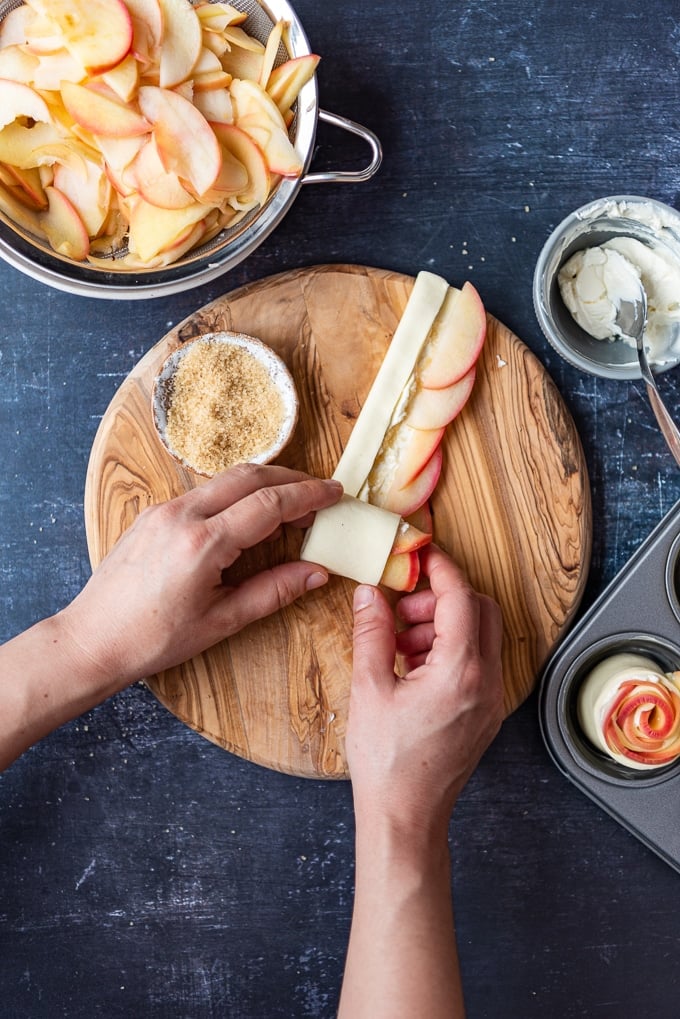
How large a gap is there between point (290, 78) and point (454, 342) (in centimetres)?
45

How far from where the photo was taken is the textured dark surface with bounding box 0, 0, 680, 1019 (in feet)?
4.56

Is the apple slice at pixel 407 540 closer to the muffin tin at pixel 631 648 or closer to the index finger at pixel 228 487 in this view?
the index finger at pixel 228 487

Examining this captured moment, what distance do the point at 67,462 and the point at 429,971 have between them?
37.5 inches

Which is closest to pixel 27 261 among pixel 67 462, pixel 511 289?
pixel 67 462

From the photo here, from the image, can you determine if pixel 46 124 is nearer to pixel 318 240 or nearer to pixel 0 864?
pixel 318 240

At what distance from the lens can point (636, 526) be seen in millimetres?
1407

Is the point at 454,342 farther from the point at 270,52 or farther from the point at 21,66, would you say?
the point at 21,66

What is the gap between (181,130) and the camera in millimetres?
1137

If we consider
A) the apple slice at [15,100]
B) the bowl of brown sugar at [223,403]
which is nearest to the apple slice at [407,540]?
the bowl of brown sugar at [223,403]

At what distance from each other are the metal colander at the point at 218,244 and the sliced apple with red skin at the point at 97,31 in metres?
0.16

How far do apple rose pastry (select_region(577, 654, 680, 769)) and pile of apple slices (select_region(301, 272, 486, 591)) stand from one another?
36cm

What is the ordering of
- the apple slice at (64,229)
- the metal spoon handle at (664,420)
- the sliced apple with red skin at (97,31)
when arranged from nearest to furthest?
the sliced apple with red skin at (97,31) < the apple slice at (64,229) < the metal spoon handle at (664,420)

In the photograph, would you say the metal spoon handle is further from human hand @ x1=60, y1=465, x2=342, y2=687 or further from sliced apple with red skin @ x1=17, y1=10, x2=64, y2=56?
sliced apple with red skin @ x1=17, y1=10, x2=64, y2=56

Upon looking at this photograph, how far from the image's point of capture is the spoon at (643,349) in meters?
1.30
